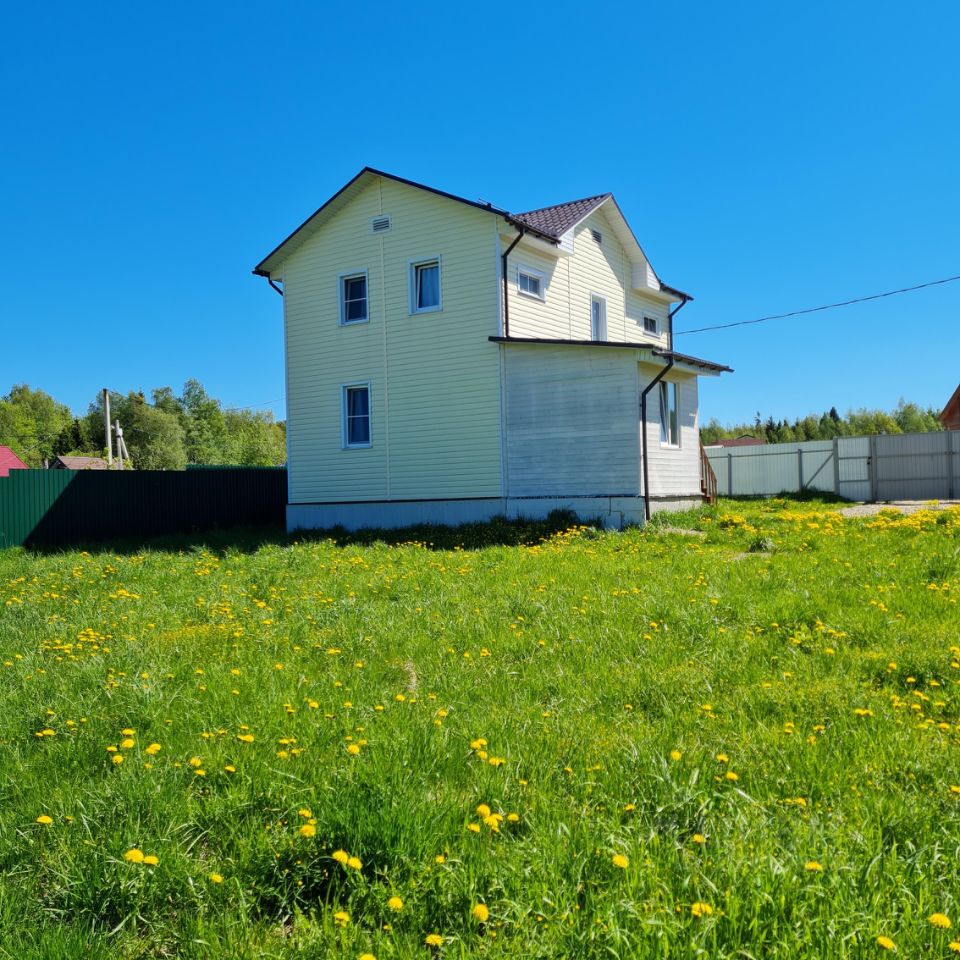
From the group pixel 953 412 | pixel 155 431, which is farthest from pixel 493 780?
pixel 155 431

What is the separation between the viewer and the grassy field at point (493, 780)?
2.63 metres

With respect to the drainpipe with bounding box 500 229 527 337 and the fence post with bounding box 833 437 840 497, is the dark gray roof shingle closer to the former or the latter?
the drainpipe with bounding box 500 229 527 337

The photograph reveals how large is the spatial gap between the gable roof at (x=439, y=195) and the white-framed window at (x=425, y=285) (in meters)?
1.73

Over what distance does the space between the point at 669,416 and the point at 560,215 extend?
22.4 feet

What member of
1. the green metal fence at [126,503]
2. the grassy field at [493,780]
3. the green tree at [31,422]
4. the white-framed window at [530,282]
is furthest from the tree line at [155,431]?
the grassy field at [493,780]

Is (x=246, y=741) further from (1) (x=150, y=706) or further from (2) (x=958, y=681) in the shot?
(2) (x=958, y=681)

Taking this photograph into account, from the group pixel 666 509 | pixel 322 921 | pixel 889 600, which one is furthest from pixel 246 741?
pixel 666 509

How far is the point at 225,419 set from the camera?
9969cm

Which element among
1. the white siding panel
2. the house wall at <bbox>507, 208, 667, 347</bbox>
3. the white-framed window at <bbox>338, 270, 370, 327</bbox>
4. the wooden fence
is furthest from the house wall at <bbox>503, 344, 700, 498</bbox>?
the wooden fence

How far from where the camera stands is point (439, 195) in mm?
19125

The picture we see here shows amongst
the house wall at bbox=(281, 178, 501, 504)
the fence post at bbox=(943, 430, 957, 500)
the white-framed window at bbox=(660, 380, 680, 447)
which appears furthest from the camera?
the fence post at bbox=(943, 430, 957, 500)

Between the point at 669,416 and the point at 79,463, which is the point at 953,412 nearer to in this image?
the point at 669,416

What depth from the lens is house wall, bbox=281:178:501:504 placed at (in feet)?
61.1

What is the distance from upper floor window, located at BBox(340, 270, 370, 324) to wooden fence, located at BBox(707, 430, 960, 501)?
16185mm
